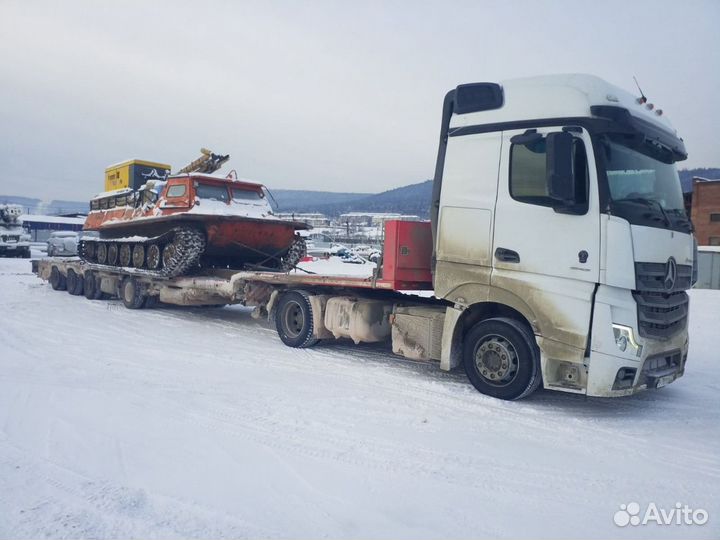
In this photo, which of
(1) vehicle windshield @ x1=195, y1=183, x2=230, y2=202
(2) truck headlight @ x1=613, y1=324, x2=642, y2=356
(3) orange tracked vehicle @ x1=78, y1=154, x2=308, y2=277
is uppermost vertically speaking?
(1) vehicle windshield @ x1=195, y1=183, x2=230, y2=202

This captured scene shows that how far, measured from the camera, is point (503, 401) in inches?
211

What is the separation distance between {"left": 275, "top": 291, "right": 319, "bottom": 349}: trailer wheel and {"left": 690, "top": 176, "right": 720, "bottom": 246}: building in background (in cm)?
3470

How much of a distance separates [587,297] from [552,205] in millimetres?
881

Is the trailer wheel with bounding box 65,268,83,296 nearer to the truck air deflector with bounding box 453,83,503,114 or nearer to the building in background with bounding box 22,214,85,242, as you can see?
the truck air deflector with bounding box 453,83,503,114

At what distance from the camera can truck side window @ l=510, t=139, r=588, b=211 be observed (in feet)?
16.0

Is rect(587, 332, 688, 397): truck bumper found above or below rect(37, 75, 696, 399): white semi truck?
below

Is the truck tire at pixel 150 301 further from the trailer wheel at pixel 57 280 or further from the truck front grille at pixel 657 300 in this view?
the truck front grille at pixel 657 300

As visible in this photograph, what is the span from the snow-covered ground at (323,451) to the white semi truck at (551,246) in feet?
1.75

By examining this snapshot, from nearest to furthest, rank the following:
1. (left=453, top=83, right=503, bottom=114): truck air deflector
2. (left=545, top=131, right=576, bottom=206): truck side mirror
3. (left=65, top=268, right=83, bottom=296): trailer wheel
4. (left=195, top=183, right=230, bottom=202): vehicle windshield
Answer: (left=545, top=131, right=576, bottom=206): truck side mirror
(left=453, top=83, right=503, bottom=114): truck air deflector
(left=195, top=183, right=230, bottom=202): vehicle windshield
(left=65, top=268, right=83, bottom=296): trailer wheel

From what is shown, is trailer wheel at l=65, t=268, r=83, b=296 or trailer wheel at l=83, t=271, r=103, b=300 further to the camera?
trailer wheel at l=65, t=268, r=83, b=296

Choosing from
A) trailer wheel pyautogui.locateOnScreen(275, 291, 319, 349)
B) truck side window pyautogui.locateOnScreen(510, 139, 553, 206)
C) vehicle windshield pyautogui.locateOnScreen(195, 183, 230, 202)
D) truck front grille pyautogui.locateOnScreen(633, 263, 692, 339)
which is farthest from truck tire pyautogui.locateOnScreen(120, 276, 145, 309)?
truck front grille pyautogui.locateOnScreen(633, 263, 692, 339)

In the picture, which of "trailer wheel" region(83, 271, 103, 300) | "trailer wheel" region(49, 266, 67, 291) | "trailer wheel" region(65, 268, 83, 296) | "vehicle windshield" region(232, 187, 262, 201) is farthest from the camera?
"trailer wheel" region(49, 266, 67, 291)

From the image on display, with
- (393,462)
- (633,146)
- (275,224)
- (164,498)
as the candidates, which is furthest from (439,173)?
(275,224)

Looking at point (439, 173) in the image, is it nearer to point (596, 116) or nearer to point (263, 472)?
point (596, 116)
